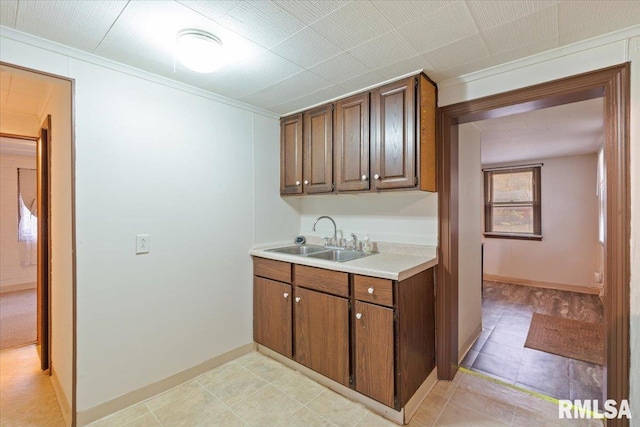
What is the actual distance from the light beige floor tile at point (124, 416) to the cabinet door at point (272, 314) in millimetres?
960

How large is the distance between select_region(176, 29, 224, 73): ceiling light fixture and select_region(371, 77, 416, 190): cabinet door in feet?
3.75

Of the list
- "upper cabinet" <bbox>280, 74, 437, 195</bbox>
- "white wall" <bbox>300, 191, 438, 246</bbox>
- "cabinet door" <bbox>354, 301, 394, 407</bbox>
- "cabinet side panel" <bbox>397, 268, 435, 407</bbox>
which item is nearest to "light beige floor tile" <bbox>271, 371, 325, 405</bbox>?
"cabinet door" <bbox>354, 301, 394, 407</bbox>

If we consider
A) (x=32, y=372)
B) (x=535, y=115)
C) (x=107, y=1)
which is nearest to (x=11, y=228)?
(x=32, y=372)

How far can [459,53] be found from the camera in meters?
1.83

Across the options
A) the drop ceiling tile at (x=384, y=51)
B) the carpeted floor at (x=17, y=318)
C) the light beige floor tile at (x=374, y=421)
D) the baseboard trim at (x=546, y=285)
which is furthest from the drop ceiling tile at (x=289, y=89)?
the baseboard trim at (x=546, y=285)

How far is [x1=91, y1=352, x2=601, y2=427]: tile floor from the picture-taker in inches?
72.9

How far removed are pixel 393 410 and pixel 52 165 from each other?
2.95 meters

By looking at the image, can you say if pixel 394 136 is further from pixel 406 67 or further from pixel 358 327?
pixel 358 327

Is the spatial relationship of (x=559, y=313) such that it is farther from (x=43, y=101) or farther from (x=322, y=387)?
(x=43, y=101)

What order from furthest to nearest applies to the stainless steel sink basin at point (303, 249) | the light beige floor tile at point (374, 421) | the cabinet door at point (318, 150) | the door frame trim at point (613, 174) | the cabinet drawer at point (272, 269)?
the stainless steel sink basin at point (303, 249) → the cabinet door at point (318, 150) → the cabinet drawer at point (272, 269) → the light beige floor tile at point (374, 421) → the door frame trim at point (613, 174)

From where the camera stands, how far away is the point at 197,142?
2363 millimetres

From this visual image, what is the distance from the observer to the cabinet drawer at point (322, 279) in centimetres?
206

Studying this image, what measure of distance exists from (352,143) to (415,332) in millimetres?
1454

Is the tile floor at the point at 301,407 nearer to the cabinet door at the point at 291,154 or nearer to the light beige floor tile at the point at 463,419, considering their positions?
the light beige floor tile at the point at 463,419
